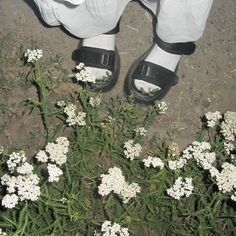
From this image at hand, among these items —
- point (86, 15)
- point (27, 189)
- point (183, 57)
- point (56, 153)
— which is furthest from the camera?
point (183, 57)

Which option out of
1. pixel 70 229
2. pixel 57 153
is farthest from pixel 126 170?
pixel 57 153

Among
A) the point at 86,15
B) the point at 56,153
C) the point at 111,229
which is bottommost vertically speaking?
the point at 111,229

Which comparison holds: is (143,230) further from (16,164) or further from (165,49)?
(165,49)

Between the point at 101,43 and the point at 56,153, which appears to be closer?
the point at 56,153

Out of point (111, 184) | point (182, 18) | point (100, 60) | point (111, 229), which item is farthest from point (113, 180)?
point (100, 60)

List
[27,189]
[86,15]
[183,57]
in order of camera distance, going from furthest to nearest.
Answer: [183,57] < [86,15] < [27,189]

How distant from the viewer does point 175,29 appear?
1.48m

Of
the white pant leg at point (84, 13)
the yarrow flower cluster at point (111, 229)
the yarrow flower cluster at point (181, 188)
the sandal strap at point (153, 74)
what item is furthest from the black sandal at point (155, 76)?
the yarrow flower cluster at point (111, 229)

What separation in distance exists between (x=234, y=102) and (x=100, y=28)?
2.41 ft

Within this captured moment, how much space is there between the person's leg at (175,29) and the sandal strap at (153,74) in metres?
0.02

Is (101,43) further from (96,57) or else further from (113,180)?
(113,180)

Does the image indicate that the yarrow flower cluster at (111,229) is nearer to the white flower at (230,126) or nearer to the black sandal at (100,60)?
the white flower at (230,126)

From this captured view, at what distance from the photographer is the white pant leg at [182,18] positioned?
133 centimetres

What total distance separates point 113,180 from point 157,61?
2.37ft
